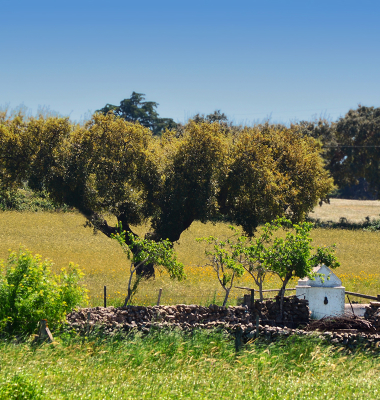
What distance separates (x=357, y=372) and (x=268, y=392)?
10.8 ft

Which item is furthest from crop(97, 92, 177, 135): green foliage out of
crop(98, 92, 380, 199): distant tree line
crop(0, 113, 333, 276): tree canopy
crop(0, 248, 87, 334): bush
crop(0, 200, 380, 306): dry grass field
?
crop(0, 248, 87, 334): bush

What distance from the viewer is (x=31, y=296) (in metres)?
12.8

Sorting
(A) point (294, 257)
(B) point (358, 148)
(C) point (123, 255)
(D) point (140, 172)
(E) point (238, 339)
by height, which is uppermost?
(B) point (358, 148)

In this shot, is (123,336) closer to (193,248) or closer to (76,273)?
(76,273)

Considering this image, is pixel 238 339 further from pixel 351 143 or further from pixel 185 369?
pixel 351 143

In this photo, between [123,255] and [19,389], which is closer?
[19,389]

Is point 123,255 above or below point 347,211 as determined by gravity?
below

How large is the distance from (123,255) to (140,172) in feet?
38.3

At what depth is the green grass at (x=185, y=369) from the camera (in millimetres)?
9586

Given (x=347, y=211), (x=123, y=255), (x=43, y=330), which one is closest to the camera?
(x=43, y=330)

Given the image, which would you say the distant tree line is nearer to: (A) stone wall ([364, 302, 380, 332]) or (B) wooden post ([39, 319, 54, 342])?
(A) stone wall ([364, 302, 380, 332])

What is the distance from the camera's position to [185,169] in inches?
1070

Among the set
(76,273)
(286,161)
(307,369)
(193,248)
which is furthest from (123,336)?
(193,248)

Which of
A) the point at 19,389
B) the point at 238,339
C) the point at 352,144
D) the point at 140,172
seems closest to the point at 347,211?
the point at 352,144
